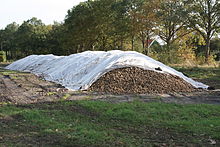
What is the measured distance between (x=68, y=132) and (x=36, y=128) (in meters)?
0.65

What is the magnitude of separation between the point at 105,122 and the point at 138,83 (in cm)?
416

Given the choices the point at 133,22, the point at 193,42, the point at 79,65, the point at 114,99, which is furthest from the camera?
the point at 193,42

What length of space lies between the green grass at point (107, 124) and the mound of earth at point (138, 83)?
2269 millimetres

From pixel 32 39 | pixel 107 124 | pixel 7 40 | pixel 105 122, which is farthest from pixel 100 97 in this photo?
pixel 7 40

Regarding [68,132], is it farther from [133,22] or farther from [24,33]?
[24,33]

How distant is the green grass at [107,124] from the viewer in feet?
12.3

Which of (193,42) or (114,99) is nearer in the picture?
(114,99)

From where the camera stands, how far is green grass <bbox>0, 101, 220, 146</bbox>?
3756 mm

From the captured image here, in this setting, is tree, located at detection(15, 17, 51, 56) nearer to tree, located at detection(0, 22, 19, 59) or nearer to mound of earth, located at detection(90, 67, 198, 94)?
tree, located at detection(0, 22, 19, 59)

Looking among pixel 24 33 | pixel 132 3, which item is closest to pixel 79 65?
pixel 132 3

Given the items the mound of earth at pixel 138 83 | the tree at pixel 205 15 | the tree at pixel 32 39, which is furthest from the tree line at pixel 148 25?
the mound of earth at pixel 138 83

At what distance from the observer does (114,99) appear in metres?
6.91

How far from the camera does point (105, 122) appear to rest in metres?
4.77

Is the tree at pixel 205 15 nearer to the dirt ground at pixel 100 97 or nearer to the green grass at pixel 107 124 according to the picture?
the dirt ground at pixel 100 97
